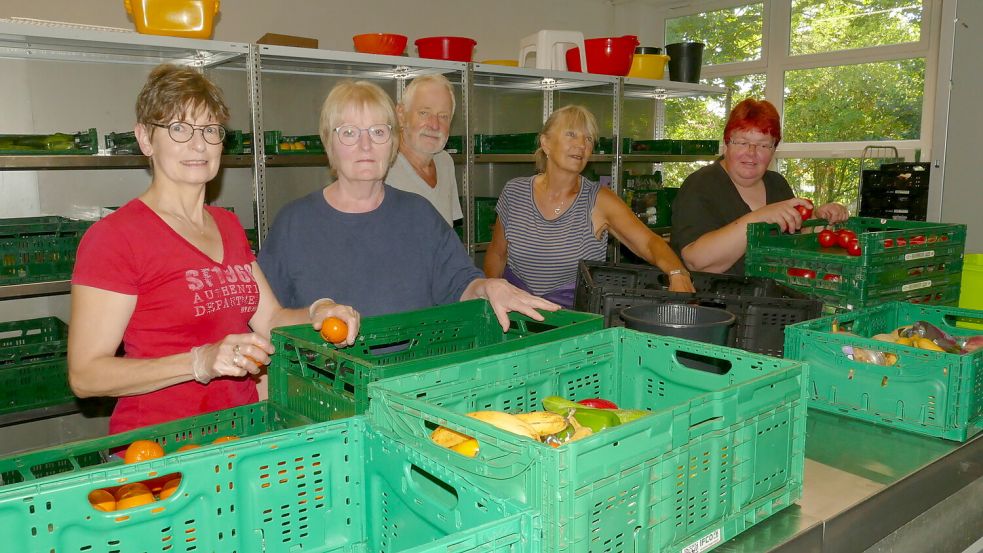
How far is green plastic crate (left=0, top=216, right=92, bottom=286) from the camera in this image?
310 cm

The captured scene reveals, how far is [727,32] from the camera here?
257 inches

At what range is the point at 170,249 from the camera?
1.59 m

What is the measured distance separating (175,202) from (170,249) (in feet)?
0.48

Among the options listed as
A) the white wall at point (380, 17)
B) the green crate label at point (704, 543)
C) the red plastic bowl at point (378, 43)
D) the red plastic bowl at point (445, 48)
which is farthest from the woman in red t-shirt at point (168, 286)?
the red plastic bowl at point (445, 48)

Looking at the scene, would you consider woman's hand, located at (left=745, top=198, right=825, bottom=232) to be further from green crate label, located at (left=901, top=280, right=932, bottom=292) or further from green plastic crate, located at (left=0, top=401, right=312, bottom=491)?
green plastic crate, located at (left=0, top=401, right=312, bottom=491)

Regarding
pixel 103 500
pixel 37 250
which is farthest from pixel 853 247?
pixel 37 250

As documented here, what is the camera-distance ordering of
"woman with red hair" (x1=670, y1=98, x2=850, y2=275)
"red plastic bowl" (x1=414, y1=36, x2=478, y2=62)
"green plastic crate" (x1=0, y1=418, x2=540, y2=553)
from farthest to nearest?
1. "red plastic bowl" (x1=414, y1=36, x2=478, y2=62)
2. "woman with red hair" (x1=670, y1=98, x2=850, y2=275)
3. "green plastic crate" (x1=0, y1=418, x2=540, y2=553)

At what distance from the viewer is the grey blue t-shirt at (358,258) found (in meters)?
2.05

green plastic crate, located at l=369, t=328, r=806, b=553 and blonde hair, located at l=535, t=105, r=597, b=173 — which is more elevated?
blonde hair, located at l=535, t=105, r=597, b=173

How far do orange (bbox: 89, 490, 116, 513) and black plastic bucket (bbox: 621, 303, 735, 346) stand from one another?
3.37 ft

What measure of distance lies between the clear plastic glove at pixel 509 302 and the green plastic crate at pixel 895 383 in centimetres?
60

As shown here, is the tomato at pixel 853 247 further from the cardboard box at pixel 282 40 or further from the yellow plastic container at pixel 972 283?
the cardboard box at pixel 282 40

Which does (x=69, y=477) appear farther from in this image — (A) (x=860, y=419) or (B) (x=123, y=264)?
(A) (x=860, y=419)

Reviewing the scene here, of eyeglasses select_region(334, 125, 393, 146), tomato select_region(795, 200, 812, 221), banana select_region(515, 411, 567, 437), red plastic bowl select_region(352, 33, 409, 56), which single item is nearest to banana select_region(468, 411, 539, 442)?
banana select_region(515, 411, 567, 437)
